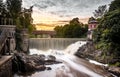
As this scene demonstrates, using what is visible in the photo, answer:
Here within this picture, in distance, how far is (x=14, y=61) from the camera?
17266mm

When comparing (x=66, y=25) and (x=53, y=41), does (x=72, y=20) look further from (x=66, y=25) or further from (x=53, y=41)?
(x=53, y=41)

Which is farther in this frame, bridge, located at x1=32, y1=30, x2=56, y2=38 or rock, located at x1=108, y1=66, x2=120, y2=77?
bridge, located at x1=32, y1=30, x2=56, y2=38

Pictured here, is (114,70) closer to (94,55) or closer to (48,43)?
(94,55)

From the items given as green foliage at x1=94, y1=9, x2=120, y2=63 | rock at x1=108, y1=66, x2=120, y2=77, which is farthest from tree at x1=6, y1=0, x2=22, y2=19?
rock at x1=108, y1=66, x2=120, y2=77

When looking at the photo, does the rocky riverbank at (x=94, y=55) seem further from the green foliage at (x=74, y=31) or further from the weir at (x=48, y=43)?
the green foliage at (x=74, y=31)

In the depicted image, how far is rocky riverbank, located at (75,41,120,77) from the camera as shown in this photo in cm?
1731

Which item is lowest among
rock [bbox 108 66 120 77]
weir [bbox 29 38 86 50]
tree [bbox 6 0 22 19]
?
rock [bbox 108 66 120 77]

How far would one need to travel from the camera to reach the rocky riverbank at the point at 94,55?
17306mm

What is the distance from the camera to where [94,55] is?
24016 millimetres

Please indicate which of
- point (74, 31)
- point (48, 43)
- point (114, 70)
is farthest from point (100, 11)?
point (114, 70)

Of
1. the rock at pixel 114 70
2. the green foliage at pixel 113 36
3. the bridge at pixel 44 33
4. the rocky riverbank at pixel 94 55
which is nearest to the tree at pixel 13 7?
the rocky riverbank at pixel 94 55

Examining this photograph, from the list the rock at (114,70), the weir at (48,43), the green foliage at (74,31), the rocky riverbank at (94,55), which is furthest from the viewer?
the green foliage at (74,31)

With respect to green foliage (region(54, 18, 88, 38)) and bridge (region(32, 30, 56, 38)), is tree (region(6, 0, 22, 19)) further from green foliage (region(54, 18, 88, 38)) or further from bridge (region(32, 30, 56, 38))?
bridge (region(32, 30, 56, 38))

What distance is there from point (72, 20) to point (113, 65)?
3011 cm
